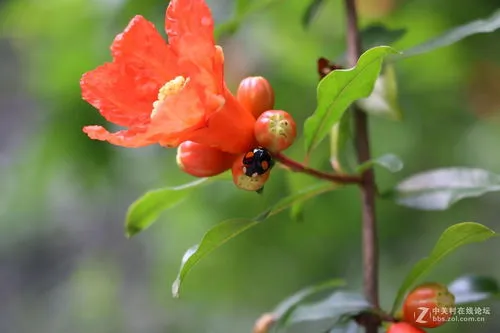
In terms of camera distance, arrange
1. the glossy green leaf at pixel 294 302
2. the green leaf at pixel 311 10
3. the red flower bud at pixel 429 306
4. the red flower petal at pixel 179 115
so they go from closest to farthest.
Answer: the red flower petal at pixel 179 115, the red flower bud at pixel 429 306, the glossy green leaf at pixel 294 302, the green leaf at pixel 311 10

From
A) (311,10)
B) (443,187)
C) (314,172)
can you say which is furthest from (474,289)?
(311,10)

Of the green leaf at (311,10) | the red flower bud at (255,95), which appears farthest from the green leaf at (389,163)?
the green leaf at (311,10)

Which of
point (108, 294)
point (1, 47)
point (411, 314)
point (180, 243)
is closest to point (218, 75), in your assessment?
point (411, 314)

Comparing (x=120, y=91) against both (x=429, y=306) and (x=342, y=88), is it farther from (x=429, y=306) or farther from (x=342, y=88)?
(x=429, y=306)

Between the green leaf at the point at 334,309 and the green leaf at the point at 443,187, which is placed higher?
the green leaf at the point at 443,187

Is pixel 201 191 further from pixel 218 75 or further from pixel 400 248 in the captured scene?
pixel 218 75

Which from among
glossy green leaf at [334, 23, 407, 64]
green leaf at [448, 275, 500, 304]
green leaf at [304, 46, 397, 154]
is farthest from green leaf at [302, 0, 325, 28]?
green leaf at [448, 275, 500, 304]

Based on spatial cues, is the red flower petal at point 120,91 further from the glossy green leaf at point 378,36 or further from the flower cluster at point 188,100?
the glossy green leaf at point 378,36
